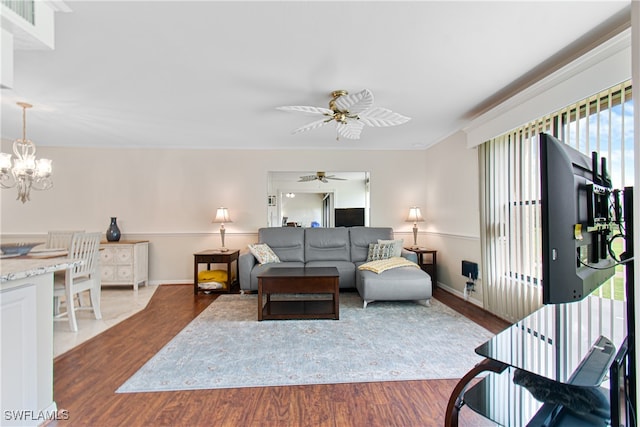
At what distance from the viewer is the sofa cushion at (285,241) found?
4.70m

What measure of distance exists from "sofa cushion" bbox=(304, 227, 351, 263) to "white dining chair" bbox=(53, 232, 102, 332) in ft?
8.88

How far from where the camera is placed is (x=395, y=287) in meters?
3.48

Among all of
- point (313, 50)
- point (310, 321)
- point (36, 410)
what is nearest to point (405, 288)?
point (310, 321)

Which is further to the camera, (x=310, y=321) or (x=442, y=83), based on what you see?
(x=310, y=321)

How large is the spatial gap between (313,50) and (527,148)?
7.14 feet

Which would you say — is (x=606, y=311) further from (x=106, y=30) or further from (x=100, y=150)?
(x=100, y=150)

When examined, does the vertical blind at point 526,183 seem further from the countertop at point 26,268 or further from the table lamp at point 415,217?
the countertop at point 26,268

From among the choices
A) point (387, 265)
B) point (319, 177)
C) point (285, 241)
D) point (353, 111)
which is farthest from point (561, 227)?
point (319, 177)

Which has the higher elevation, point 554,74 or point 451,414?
point 554,74

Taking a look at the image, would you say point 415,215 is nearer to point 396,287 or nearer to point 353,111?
point 396,287

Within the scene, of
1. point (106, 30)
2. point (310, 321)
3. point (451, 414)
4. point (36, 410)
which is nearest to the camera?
point (451, 414)

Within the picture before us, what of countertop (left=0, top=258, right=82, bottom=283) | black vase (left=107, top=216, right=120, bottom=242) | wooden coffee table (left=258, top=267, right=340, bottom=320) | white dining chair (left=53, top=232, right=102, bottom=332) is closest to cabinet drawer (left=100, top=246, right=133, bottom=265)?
black vase (left=107, top=216, right=120, bottom=242)

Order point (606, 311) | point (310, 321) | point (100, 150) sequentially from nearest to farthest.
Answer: point (606, 311) → point (310, 321) → point (100, 150)

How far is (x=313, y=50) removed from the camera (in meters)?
2.13
